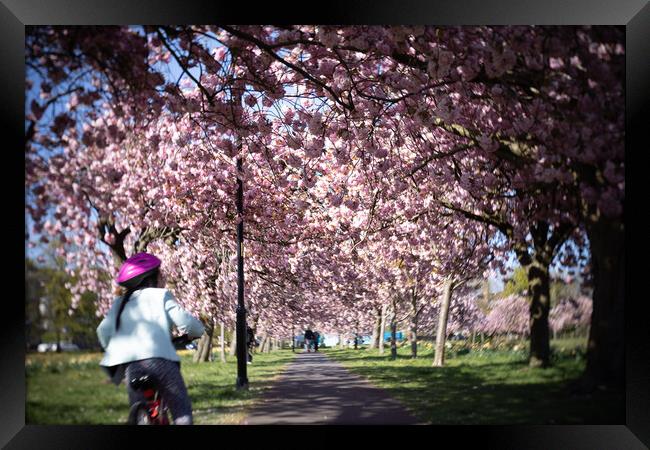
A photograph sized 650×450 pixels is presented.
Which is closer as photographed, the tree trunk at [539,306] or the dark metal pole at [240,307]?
the tree trunk at [539,306]

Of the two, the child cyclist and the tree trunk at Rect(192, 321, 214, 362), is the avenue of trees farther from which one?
the child cyclist

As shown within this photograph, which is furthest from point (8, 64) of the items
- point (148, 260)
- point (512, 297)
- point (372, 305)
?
point (372, 305)

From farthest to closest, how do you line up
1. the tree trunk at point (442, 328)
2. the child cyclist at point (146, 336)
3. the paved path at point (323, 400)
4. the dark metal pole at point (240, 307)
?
the tree trunk at point (442, 328) < the dark metal pole at point (240, 307) < the paved path at point (323, 400) < the child cyclist at point (146, 336)

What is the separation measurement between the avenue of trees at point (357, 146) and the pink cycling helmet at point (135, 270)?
1.93 meters

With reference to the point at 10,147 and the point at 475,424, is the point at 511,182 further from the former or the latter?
the point at 10,147

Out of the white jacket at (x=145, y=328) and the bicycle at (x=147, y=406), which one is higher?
the white jacket at (x=145, y=328)

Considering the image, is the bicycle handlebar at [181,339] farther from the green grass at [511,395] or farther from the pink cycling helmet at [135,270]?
the green grass at [511,395]

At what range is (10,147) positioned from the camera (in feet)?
19.9

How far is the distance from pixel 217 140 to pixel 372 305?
14.2 feet

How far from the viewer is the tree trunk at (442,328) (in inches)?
322

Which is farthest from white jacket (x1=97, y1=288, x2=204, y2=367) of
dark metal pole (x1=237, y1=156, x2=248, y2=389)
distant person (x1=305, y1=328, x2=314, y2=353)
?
distant person (x1=305, y1=328, x2=314, y2=353)

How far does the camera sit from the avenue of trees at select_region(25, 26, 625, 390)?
5949 mm

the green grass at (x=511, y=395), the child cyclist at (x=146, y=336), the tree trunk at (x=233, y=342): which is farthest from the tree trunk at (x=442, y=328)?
the child cyclist at (x=146, y=336)
